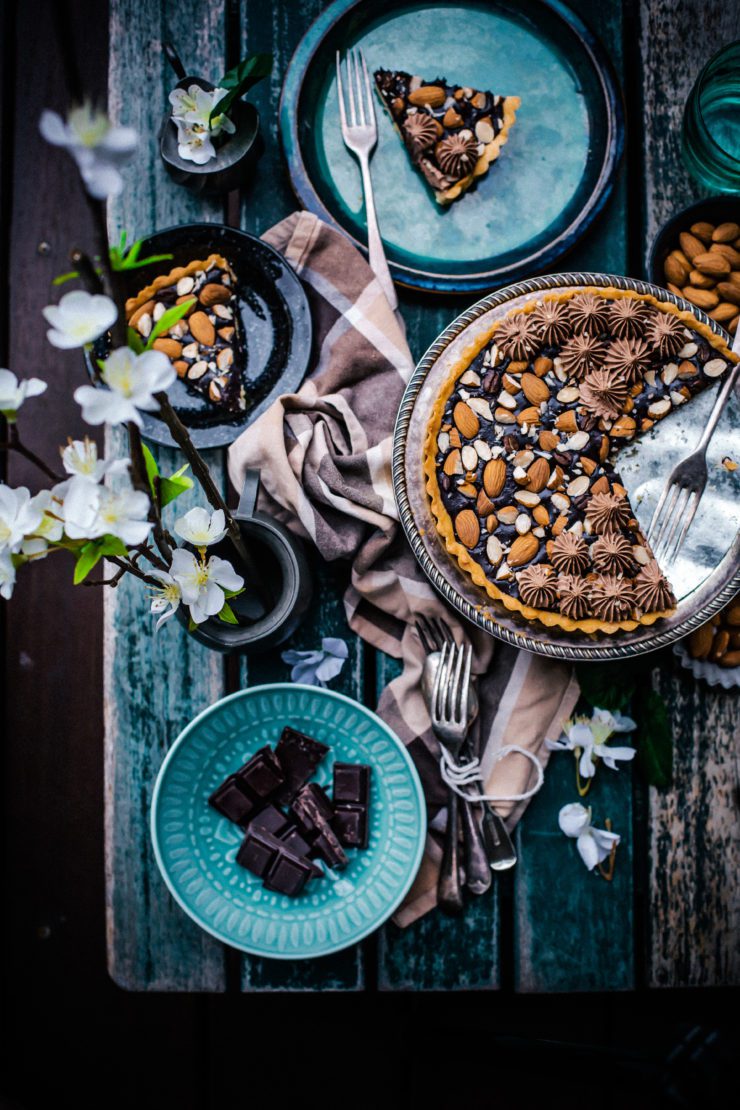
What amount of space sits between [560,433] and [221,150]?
56 cm

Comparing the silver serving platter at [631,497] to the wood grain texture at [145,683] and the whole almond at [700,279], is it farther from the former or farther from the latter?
the wood grain texture at [145,683]

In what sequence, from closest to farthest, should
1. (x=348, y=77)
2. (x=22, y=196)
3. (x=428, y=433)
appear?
(x=428, y=433)
(x=348, y=77)
(x=22, y=196)

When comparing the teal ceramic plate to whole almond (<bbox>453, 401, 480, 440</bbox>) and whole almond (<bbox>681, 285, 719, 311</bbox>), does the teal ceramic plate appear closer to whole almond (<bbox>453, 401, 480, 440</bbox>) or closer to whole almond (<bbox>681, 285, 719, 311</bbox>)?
whole almond (<bbox>453, 401, 480, 440</bbox>)

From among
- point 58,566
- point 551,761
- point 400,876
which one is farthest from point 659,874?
point 58,566

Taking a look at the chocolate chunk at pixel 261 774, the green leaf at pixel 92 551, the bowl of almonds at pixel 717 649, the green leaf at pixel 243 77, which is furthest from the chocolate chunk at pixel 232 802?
the green leaf at pixel 243 77

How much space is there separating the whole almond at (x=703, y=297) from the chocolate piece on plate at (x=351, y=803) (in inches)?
28.4

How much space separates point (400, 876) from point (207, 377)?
2.18 ft

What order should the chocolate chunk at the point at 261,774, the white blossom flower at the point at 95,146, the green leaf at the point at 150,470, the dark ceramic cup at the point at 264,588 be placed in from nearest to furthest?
the white blossom flower at the point at 95,146 → the green leaf at the point at 150,470 → the dark ceramic cup at the point at 264,588 → the chocolate chunk at the point at 261,774

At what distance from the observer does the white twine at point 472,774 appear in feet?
3.34

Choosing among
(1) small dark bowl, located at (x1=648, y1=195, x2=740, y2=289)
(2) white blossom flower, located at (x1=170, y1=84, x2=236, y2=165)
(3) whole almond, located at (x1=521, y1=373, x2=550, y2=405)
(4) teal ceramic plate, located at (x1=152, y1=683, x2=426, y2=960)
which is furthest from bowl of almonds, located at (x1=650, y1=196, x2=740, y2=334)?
(4) teal ceramic plate, located at (x1=152, y1=683, x2=426, y2=960)

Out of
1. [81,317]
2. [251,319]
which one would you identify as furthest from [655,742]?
[81,317]

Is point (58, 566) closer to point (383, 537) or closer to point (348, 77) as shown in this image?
point (383, 537)

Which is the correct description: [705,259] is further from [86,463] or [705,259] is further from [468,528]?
[86,463]

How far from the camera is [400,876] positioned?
3.23 feet
